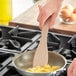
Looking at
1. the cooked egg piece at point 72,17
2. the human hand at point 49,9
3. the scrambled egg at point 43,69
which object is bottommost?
the scrambled egg at point 43,69

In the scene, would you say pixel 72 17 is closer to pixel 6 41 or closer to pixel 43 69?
pixel 6 41

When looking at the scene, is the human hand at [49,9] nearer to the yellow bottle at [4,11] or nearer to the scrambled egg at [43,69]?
the scrambled egg at [43,69]

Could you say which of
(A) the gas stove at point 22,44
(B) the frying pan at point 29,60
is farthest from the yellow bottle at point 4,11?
(B) the frying pan at point 29,60

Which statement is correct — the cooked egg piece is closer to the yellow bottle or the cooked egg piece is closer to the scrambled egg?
the yellow bottle

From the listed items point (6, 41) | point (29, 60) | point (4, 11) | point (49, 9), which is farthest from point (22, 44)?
point (4, 11)

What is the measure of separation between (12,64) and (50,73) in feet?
0.49

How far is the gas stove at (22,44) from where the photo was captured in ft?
2.81

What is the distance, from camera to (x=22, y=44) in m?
1.08

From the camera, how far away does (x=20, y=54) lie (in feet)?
2.91

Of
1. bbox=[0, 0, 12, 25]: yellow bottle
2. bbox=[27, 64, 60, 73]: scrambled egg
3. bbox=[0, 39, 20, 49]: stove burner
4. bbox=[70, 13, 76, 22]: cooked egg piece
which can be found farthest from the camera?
bbox=[0, 0, 12, 25]: yellow bottle

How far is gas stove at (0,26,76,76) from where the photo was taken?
0.86 m

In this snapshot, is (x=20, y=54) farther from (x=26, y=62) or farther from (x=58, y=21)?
(x=58, y=21)

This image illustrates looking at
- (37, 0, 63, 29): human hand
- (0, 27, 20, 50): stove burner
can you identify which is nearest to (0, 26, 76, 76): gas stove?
(0, 27, 20, 50): stove burner

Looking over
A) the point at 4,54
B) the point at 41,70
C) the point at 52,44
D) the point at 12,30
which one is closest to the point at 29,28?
the point at 12,30
